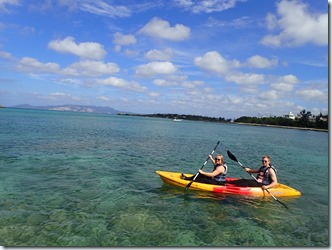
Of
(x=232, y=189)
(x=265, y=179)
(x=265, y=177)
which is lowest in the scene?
(x=232, y=189)

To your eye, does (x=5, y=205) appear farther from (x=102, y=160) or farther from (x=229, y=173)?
(x=229, y=173)

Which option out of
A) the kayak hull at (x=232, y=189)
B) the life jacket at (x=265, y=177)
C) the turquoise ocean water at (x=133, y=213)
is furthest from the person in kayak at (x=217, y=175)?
the life jacket at (x=265, y=177)

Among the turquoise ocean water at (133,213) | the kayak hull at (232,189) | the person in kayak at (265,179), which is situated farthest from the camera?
the person in kayak at (265,179)

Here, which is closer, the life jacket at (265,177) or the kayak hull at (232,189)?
the kayak hull at (232,189)

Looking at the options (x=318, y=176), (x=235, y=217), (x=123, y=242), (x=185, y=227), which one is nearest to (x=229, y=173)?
(x=318, y=176)

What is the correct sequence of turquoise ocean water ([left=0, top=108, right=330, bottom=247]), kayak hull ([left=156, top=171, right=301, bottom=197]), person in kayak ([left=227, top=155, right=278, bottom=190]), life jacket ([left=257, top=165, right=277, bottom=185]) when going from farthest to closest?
1. life jacket ([left=257, top=165, right=277, bottom=185])
2. person in kayak ([left=227, top=155, right=278, bottom=190])
3. kayak hull ([left=156, top=171, right=301, bottom=197])
4. turquoise ocean water ([left=0, top=108, right=330, bottom=247])

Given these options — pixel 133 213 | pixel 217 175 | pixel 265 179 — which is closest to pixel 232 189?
pixel 217 175

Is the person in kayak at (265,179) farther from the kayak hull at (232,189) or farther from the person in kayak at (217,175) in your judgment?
the person in kayak at (217,175)

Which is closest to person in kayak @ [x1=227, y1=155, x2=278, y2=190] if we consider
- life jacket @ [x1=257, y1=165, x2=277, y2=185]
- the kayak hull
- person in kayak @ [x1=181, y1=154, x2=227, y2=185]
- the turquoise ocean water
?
life jacket @ [x1=257, y1=165, x2=277, y2=185]

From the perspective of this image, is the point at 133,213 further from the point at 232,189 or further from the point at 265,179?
the point at 265,179

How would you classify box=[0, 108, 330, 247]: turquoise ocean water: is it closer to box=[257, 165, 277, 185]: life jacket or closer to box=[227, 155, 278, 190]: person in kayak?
A: box=[227, 155, 278, 190]: person in kayak

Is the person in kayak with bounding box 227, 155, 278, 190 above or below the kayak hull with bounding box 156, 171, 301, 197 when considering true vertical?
above

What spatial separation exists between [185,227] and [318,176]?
680 inches

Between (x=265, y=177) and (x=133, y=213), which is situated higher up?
(x=265, y=177)
